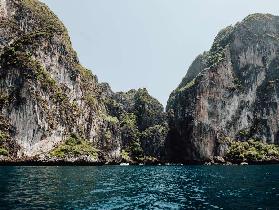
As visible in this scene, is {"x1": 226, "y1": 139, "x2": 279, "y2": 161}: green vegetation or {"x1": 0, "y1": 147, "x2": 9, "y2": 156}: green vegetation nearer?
{"x1": 0, "y1": 147, "x2": 9, "y2": 156}: green vegetation

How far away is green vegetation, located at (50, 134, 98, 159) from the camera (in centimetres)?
15175

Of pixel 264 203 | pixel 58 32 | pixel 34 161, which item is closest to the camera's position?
pixel 264 203

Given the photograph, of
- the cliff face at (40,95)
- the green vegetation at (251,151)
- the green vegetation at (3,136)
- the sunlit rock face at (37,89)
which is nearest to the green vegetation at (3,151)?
the cliff face at (40,95)

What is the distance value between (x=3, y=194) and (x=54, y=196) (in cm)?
575

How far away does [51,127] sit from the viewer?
529ft

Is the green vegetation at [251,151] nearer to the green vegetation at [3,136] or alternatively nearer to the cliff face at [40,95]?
the cliff face at [40,95]

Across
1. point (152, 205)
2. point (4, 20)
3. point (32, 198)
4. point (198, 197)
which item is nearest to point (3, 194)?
point (32, 198)

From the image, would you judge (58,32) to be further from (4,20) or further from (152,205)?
(152,205)

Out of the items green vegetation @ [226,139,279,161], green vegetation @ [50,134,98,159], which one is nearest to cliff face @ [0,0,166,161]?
green vegetation @ [50,134,98,159]

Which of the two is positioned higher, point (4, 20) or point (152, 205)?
point (4, 20)

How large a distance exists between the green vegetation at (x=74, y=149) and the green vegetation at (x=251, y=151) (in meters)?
67.0

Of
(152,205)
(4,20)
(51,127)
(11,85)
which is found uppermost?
(4,20)

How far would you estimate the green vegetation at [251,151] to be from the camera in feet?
596

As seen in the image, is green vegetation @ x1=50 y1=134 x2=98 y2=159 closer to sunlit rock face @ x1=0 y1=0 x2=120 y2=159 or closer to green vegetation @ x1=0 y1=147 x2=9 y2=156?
sunlit rock face @ x1=0 y1=0 x2=120 y2=159
